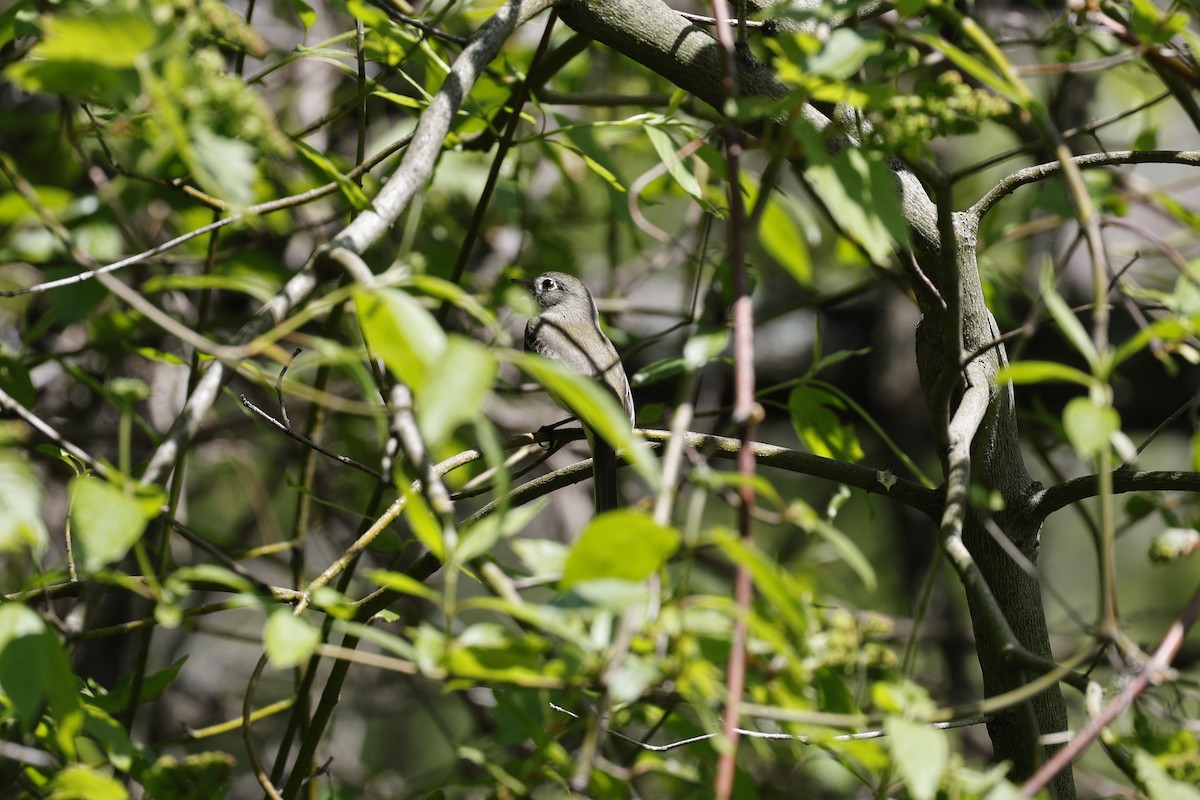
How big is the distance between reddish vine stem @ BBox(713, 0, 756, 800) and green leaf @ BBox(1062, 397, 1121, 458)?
363 mm

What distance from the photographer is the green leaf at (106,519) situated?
117 centimetres

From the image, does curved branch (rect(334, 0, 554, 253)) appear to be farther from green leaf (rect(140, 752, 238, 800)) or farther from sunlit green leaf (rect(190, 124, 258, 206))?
green leaf (rect(140, 752, 238, 800))

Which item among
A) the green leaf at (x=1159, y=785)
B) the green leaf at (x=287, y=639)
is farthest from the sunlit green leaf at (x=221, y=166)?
the green leaf at (x=1159, y=785)

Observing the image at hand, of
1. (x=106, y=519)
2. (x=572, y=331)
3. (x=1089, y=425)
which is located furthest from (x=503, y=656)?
(x=572, y=331)

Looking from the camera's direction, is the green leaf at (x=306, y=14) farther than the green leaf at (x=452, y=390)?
Yes

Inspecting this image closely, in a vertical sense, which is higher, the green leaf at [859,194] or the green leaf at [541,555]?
the green leaf at [859,194]

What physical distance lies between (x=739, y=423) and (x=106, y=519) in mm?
754

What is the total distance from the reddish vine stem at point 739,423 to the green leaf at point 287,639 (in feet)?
1.61

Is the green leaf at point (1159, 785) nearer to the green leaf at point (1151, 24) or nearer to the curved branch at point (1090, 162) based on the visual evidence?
the green leaf at point (1151, 24)

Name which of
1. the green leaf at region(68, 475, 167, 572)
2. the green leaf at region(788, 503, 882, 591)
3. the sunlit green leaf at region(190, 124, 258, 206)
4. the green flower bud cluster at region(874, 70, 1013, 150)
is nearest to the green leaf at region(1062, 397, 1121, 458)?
the green leaf at region(788, 503, 882, 591)

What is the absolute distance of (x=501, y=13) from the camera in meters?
2.13

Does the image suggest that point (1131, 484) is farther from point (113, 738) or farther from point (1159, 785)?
point (113, 738)

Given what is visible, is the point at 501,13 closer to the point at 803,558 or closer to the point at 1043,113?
the point at 1043,113

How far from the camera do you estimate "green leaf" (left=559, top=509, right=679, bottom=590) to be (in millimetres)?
1087
